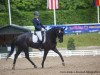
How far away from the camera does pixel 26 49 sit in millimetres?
23281

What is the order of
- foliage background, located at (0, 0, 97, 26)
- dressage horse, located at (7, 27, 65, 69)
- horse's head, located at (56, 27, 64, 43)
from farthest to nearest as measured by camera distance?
1. foliage background, located at (0, 0, 97, 26)
2. dressage horse, located at (7, 27, 65, 69)
3. horse's head, located at (56, 27, 64, 43)

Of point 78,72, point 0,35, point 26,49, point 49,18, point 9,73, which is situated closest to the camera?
point 78,72

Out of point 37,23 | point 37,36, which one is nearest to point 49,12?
point 37,36

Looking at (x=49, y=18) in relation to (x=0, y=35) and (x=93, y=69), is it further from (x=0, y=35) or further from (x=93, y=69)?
(x=93, y=69)

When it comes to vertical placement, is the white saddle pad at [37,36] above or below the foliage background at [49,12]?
above

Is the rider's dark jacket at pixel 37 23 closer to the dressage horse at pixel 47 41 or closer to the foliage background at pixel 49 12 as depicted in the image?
the dressage horse at pixel 47 41

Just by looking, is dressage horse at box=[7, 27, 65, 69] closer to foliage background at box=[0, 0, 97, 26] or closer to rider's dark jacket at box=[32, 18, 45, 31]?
rider's dark jacket at box=[32, 18, 45, 31]

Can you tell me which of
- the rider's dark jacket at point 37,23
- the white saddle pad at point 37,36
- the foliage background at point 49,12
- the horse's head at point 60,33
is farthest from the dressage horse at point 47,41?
the foliage background at point 49,12

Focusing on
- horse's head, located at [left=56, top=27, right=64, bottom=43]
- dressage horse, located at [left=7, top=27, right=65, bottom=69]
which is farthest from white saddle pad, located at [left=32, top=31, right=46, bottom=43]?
horse's head, located at [left=56, top=27, right=64, bottom=43]

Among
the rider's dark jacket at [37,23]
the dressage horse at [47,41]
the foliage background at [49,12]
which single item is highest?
the rider's dark jacket at [37,23]

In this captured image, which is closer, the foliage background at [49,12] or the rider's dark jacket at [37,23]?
the rider's dark jacket at [37,23]

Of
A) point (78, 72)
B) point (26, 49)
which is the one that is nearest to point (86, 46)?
point (26, 49)

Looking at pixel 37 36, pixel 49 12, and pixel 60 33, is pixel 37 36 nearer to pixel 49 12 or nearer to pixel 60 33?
pixel 60 33

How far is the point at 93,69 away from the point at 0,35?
16.2 meters
